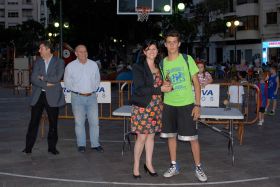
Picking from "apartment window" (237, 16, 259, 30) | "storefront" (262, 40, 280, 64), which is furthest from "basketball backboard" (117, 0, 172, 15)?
"apartment window" (237, 16, 259, 30)

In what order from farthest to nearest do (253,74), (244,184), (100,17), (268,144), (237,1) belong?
(237,1), (100,17), (253,74), (268,144), (244,184)

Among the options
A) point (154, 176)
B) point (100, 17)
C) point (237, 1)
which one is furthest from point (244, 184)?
point (237, 1)

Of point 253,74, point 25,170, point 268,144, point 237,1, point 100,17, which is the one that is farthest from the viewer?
point 237,1

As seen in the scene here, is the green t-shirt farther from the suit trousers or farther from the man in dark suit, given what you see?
the suit trousers

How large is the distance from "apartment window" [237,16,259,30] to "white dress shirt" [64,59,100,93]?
4759 cm

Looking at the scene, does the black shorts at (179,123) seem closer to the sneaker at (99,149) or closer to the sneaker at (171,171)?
the sneaker at (171,171)

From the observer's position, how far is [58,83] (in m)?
8.81

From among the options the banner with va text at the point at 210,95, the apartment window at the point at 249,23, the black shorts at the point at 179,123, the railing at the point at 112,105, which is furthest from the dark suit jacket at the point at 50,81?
the apartment window at the point at 249,23

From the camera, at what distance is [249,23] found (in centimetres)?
5516

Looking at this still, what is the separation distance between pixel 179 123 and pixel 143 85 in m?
0.73

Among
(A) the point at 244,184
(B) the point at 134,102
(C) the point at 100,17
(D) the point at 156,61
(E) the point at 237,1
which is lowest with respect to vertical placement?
(A) the point at 244,184

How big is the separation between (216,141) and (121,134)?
7.40 feet

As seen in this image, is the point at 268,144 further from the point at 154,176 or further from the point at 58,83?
the point at 58,83

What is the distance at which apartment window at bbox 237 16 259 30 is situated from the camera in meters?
54.5
